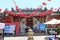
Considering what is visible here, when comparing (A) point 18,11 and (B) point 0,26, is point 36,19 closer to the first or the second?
(A) point 18,11

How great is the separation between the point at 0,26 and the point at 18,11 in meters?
9.11

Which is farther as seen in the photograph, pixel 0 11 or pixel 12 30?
pixel 0 11

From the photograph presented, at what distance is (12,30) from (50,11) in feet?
23.5

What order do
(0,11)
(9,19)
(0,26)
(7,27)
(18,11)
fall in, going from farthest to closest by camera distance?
(18,11) < (9,19) < (0,11) < (7,27) < (0,26)

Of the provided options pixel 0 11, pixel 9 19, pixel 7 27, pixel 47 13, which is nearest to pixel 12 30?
pixel 7 27

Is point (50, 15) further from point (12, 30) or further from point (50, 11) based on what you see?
point (12, 30)

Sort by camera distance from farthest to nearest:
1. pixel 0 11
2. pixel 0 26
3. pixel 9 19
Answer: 1. pixel 9 19
2. pixel 0 11
3. pixel 0 26

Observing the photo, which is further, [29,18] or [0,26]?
[29,18]

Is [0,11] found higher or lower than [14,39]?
higher

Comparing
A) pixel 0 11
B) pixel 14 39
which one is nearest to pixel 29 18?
pixel 0 11

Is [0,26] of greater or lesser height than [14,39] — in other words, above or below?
above

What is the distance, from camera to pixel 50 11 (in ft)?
54.5

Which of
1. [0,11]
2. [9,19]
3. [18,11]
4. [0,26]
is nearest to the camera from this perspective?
[0,26]

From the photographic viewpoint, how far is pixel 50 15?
16750mm
